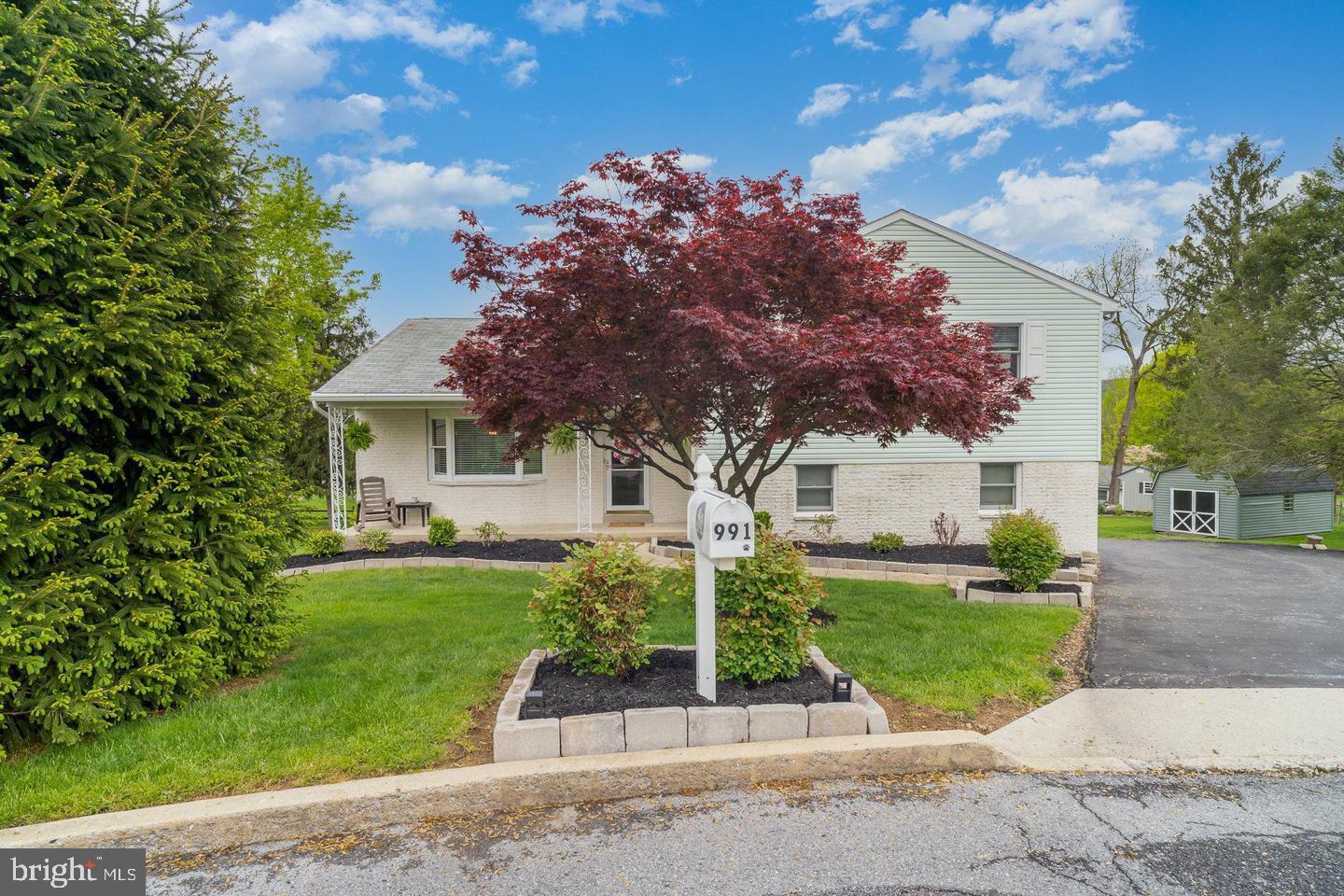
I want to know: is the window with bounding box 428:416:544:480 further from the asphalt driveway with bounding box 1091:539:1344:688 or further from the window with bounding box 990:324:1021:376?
the asphalt driveway with bounding box 1091:539:1344:688

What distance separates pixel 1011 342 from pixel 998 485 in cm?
278

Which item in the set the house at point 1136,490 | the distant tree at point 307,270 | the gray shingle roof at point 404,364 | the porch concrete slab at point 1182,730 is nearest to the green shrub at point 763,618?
the porch concrete slab at point 1182,730

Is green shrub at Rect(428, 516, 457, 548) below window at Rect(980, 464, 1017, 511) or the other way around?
below

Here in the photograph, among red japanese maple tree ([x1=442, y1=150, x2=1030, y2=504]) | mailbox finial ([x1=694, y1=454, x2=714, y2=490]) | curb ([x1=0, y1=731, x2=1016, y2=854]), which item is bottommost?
curb ([x1=0, y1=731, x2=1016, y2=854])

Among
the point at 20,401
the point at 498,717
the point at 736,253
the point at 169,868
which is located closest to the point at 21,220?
the point at 20,401

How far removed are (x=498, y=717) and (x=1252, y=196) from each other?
39.3 m

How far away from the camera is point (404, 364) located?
1415cm

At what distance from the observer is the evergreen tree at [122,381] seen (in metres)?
3.57

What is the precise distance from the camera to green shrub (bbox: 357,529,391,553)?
10.9 metres

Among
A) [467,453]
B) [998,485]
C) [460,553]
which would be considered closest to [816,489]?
[998,485]

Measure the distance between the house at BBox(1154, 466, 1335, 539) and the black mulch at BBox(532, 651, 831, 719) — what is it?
83.9 ft

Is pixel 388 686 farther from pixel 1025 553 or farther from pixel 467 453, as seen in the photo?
pixel 467 453

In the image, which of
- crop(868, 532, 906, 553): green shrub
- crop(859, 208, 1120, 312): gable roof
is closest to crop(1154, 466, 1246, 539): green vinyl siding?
crop(859, 208, 1120, 312): gable roof

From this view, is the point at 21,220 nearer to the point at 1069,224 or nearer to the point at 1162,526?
the point at 1069,224
